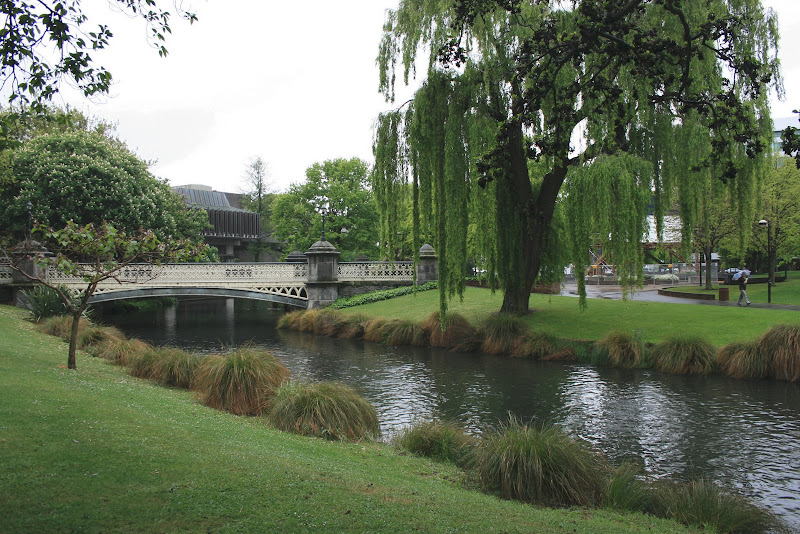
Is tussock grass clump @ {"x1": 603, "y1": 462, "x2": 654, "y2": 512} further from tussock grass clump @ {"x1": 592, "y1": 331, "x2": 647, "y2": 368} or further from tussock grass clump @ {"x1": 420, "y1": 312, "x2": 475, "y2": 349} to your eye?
tussock grass clump @ {"x1": 420, "y1": 312, "x2": 475, "y2": 349}

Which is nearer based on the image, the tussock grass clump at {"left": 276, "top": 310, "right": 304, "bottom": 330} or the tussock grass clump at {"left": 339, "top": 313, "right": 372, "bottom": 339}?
the tussock grass clump at {"left": 339, "top": 313, "right": 372, "bottom": 339}

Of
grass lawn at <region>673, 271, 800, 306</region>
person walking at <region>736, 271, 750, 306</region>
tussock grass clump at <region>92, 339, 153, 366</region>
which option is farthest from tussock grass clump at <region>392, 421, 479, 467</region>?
grass lawn at <region>673, 271, 800, 306</region>

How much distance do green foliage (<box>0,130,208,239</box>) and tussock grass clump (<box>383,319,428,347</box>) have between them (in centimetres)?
1592

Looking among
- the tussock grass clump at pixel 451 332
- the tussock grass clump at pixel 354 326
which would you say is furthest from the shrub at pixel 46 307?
the tussock grass clump at pixel 451 332

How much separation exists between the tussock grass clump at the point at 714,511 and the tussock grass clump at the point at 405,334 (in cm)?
1412

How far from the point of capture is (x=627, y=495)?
643 centimetres

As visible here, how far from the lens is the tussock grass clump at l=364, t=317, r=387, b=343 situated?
71.8 feet

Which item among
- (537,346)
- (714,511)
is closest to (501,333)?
(537,346)

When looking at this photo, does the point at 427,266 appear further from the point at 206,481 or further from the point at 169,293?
the point at 206,481

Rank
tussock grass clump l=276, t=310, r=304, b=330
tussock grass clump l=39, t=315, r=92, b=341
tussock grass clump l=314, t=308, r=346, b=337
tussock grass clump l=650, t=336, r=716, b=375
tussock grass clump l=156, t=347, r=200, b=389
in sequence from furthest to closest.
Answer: tussock grass clump l=276, t=310, r=304, b=330 → tussock grass clump l=314, t=308, r=346, b=337 → tussock grass clump l=39, t=315, r=92, b=341 → tussock grass clump l=650, t=336, r=716, b=375 → tussock grass clump l=156, t=347, r=200, b=389

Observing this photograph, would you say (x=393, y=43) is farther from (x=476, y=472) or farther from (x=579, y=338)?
(x=476, y=472)

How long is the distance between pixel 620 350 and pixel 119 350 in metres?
12.7

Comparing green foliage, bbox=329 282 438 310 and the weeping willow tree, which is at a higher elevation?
the weeping willow tree

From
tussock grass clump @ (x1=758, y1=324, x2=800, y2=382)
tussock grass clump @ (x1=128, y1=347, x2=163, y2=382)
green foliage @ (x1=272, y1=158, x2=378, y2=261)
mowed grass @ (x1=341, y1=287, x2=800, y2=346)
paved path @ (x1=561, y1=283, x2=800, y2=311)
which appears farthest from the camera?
green foliage @ (x1=272, y1=158, x2=378, y2=261)
